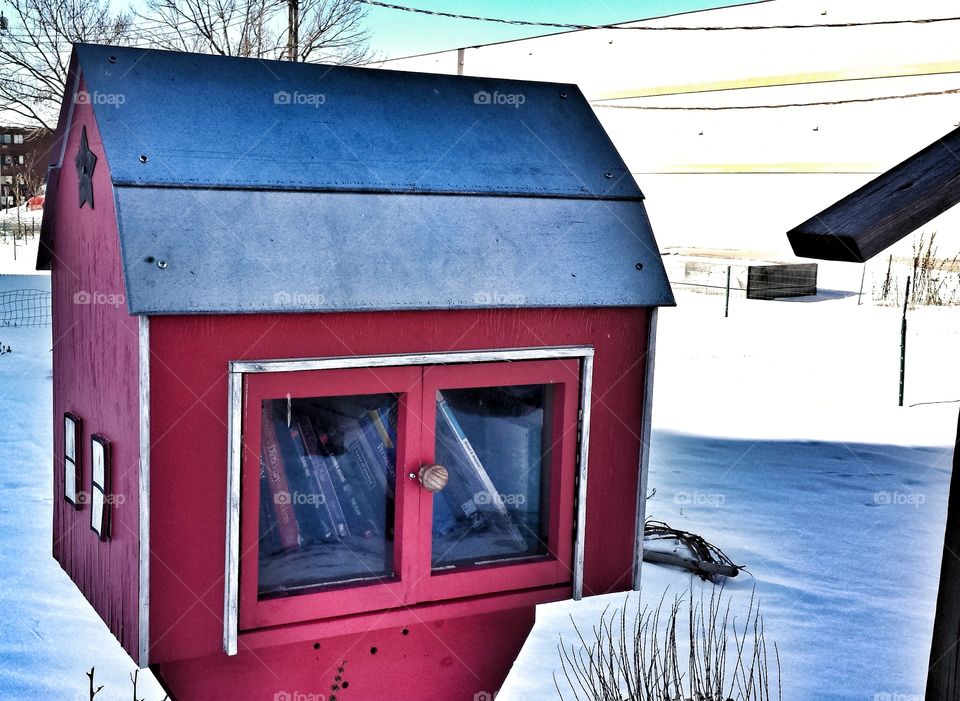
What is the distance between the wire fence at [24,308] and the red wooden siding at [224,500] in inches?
448

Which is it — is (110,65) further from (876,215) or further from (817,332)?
(817,332)

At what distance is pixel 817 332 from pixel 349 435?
12142 mm

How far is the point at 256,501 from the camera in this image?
125 inches

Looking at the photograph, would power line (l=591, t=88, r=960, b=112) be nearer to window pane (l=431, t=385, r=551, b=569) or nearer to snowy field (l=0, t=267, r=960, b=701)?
snowy field (l=0, t=267, r=960, b=701)

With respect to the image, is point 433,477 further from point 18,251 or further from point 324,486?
point 18,251

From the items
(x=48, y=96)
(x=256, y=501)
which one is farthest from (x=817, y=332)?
(x=256, y=501)

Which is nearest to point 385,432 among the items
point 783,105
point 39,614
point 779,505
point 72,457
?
point 72,457

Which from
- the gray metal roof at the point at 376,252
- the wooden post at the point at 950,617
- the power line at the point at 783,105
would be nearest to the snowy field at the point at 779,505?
the wooden post at the point at 950,617

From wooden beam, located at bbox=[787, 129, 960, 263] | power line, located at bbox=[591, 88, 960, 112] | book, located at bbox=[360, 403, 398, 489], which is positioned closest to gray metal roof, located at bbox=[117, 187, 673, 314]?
book, located at bbox=[360, 403, 398, 489]

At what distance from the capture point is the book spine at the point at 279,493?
3.36 meters

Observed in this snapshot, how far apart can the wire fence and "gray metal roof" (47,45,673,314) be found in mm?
11512

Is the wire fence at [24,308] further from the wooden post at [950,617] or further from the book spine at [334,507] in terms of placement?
the wooden post at [950,617]

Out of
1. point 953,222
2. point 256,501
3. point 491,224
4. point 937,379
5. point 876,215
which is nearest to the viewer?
point 876,215

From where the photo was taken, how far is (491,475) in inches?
146
